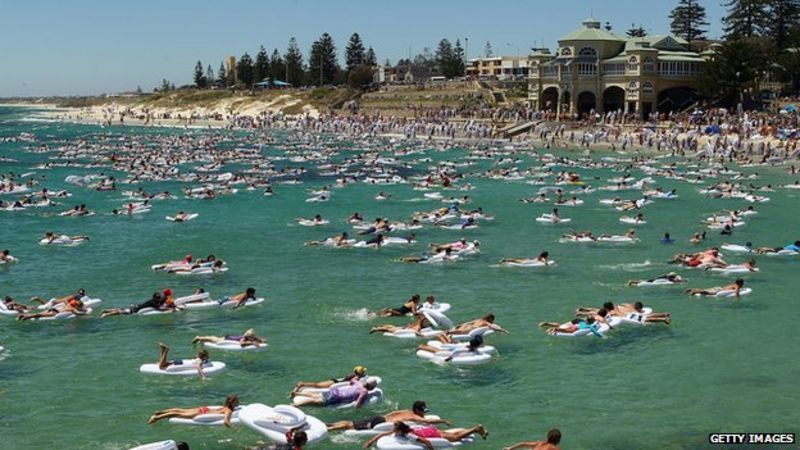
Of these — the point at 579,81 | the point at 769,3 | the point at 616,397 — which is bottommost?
the point at 616,397

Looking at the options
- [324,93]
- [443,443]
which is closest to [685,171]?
[443,443]

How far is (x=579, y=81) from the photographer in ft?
338

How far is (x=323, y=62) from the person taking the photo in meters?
170

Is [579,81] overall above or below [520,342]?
above

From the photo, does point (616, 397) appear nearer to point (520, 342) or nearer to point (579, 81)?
point (520, 342)

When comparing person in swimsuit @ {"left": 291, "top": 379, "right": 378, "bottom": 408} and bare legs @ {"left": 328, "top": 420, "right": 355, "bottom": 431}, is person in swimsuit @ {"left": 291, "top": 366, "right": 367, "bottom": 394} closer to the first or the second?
person in swimsuit @ {"left": 291, "top": 379, "right": 378, "bottom": 408}

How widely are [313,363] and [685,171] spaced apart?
48.3 metres

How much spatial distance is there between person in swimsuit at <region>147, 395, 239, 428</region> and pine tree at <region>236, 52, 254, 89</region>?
172323 millimetres

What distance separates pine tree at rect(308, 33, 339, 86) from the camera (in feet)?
557

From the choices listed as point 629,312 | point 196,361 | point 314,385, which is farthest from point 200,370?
point 629,312

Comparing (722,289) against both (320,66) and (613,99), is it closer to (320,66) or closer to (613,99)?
(613,99)

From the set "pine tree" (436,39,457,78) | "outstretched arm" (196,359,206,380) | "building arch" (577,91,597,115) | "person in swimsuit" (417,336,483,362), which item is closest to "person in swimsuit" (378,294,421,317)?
"person in swimsuit" (417,336,483,362)

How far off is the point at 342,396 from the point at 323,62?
15821 centimetres

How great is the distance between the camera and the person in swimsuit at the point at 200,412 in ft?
51.8
